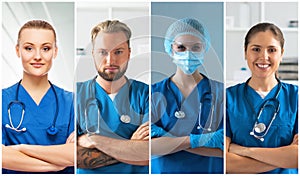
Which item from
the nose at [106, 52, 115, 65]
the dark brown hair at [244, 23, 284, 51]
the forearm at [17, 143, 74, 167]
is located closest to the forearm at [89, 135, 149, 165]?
the forearm at [17, 143, 74, 167]

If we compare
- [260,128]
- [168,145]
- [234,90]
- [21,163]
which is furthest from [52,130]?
[260,128]

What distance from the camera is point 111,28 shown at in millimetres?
2777

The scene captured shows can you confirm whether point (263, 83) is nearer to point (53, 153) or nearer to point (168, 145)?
point (168, 145)

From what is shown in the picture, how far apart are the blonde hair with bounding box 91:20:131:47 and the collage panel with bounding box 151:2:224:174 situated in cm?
13

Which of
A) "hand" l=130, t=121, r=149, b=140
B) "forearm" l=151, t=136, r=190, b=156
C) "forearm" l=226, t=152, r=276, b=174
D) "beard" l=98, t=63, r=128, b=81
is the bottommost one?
"forearm" l=226, t=152, r=276, b=174

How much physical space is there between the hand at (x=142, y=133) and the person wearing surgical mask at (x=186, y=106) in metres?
0.03

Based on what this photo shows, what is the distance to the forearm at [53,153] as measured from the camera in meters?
2.78

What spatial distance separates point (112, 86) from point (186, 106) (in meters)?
0.38

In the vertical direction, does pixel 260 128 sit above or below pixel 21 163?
above

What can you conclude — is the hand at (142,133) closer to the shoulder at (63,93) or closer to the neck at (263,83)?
the shoulder at (63,93)

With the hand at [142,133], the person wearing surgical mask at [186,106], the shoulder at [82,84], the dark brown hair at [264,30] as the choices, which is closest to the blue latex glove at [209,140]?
the person wearing surgical mask at [186,106]

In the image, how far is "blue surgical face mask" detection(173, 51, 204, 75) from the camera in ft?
9.12

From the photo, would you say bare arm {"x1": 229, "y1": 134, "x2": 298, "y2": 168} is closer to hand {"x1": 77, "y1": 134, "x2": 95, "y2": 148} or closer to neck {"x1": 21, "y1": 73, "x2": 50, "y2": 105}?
hand {"x1": 77, "y1": 134, "x2": 95, "y2": 148}

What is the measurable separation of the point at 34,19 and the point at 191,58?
796 millimetres
